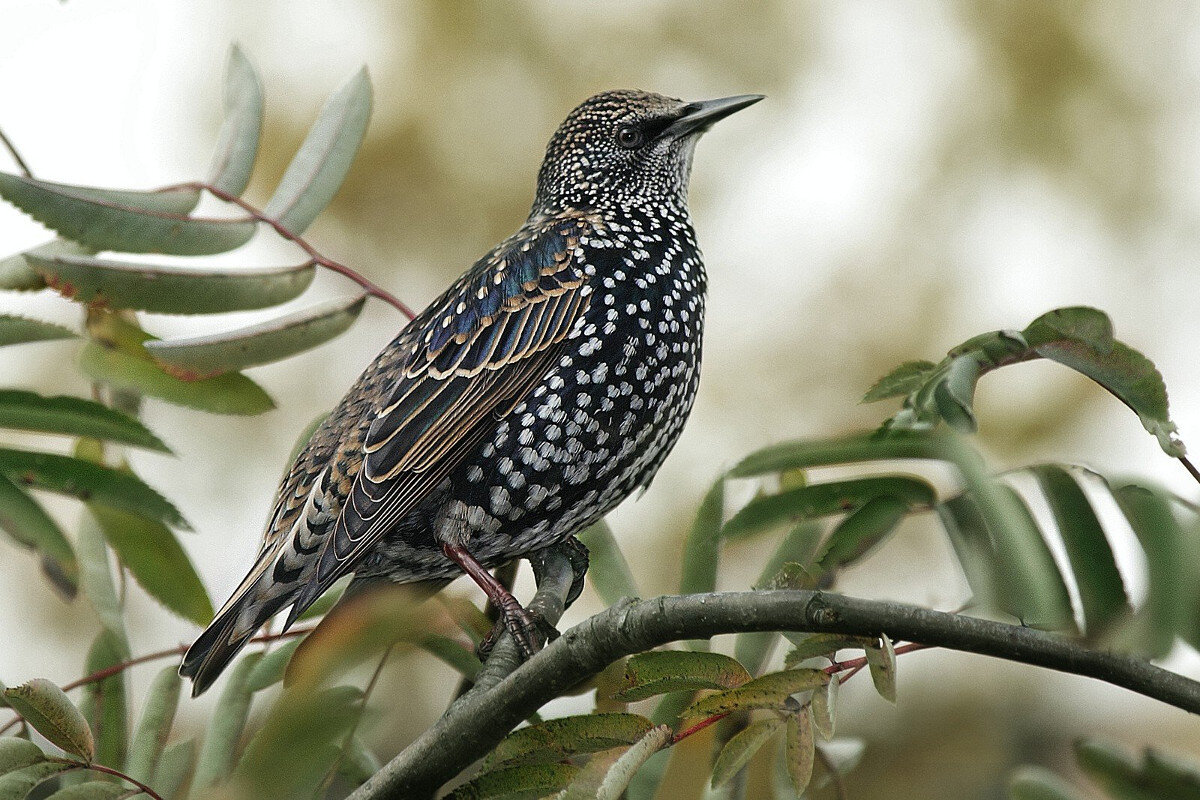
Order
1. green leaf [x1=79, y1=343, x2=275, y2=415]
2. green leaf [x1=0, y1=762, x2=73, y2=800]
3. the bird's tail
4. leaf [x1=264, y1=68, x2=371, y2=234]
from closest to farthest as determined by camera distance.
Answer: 1. green leaf [x1=0, y1=762, x2=73, y2=800]
2. the bird's tail
3. green leaf [x1=79, y1=343, x2=275, y2=415]
4. leaf [x1=264, y1=68, x2=371, y2=234]

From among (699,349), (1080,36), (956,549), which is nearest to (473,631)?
(699,349)

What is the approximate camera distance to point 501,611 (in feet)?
8.72

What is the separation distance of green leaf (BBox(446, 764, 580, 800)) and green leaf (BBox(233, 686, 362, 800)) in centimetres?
22

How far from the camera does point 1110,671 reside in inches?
59.7

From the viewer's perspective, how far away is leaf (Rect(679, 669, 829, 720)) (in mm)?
1711

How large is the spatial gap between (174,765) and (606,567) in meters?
1.02

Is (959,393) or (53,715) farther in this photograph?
(53,715)

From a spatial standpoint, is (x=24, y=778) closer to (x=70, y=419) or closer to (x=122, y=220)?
(x=70, y=419)

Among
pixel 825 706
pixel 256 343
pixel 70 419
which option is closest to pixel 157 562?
pixel 70 419

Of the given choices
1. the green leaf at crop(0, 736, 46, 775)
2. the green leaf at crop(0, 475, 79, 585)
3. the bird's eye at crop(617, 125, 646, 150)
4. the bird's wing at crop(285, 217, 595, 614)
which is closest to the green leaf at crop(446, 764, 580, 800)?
the green leaf at crop(0, 736, 46, 775)

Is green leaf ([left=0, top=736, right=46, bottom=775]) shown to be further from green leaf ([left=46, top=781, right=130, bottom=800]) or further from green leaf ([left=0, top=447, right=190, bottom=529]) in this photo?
green leaf ([left=0, top=447, right=190, bottom=529])

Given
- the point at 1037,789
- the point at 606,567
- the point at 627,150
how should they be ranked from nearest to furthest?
the point at 1037,789, the point at 606,567, the point at 627,150

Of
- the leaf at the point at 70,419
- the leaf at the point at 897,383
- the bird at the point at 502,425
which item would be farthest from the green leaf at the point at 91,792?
the leaf at the point at 897,383

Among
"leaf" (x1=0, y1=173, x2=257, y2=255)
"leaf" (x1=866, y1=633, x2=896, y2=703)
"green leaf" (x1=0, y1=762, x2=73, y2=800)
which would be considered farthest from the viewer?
"leaf" (x1=0, y1=173, x2=257, y2=255)
